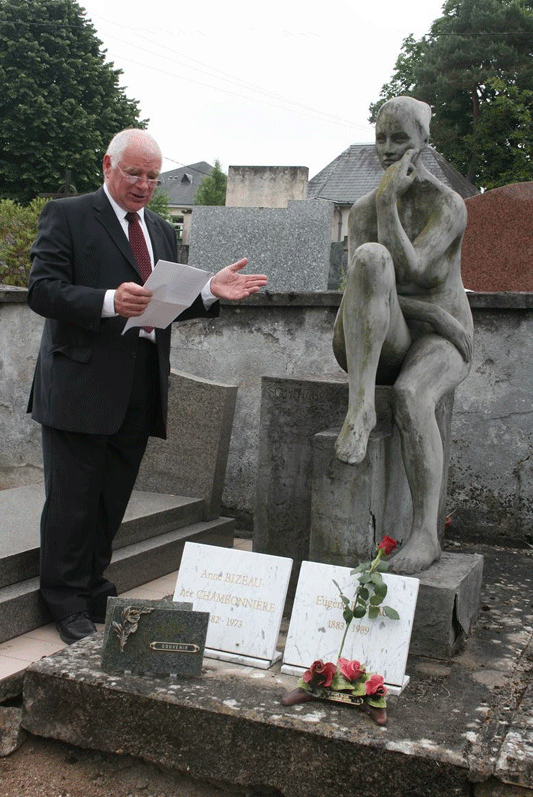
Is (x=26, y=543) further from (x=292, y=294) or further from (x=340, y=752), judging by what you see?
(x=292, y=294)

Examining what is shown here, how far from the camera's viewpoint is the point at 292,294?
18.3 ft

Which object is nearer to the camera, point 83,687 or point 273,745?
point 273,745

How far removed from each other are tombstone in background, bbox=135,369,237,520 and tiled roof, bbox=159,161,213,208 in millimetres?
57152

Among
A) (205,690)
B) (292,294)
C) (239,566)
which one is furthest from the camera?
(292,294)

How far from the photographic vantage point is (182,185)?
216ft

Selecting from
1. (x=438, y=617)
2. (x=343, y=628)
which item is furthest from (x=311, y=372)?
(x=343, y=628)

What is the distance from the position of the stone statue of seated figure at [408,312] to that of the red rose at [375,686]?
67cm

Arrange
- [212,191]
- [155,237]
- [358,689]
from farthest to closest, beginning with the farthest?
[212,191]
[155,237]
[358,689]

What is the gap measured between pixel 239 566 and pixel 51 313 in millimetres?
1125

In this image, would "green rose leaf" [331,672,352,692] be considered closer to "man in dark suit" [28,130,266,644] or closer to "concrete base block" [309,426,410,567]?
"concrete base block" [309,426,410,567]

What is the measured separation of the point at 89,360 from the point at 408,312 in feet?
4.05

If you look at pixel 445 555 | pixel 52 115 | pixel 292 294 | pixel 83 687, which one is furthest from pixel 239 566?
pixel 52 115

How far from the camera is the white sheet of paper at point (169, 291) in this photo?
3205mm

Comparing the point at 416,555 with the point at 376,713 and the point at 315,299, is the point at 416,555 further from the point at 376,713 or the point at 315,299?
the point at 315,299
